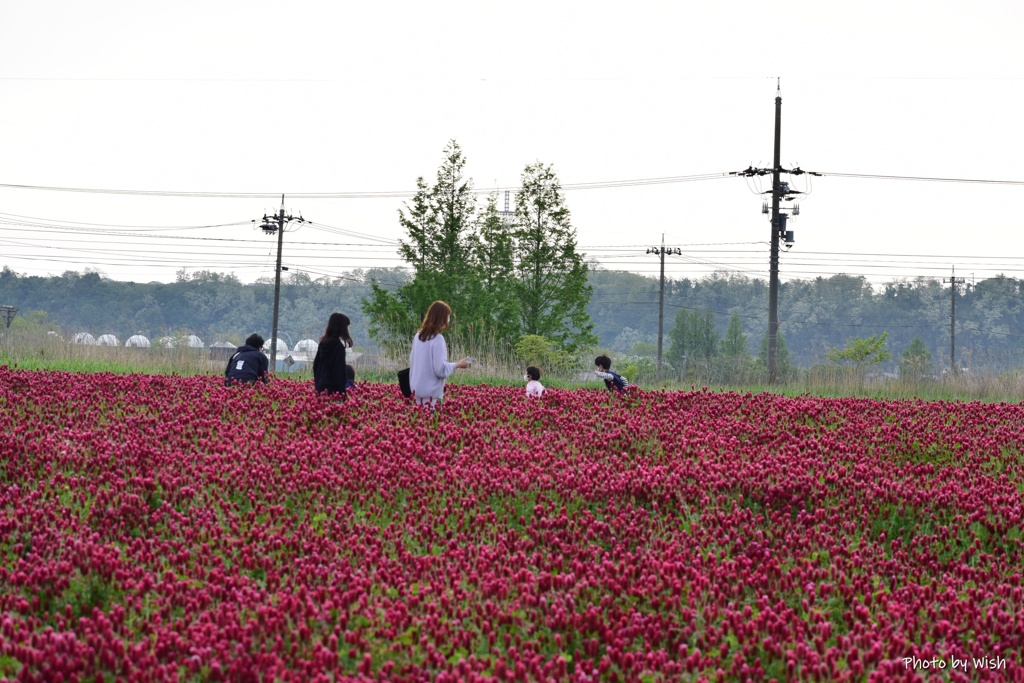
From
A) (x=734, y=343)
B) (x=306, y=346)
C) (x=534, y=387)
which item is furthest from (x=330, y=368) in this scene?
(x=734, y=343)

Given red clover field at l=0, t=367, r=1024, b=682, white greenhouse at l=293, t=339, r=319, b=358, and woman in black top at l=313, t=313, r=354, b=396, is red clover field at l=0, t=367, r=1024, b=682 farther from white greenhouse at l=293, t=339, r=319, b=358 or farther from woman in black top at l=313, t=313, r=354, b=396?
white greenhouse at l=293, t=339, r=319, b=358

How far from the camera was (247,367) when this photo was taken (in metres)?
15.0

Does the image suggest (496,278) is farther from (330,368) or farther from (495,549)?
(495,549)

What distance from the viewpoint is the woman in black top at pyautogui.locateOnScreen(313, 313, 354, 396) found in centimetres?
1250

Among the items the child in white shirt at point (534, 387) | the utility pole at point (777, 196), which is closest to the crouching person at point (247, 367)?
the child in white shirt at point (534, 387)

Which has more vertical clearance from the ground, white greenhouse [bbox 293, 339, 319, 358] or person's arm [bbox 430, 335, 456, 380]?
white greenhouse [bbox 293, 339, 319, 358]

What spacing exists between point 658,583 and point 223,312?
150 meters

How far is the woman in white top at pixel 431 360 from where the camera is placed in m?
11.8

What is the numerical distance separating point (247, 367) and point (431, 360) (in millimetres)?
4408

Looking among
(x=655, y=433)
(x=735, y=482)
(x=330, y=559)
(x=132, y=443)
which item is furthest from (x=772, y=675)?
(x=132, y=443)

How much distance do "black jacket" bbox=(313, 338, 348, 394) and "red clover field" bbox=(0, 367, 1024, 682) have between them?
1197 mm

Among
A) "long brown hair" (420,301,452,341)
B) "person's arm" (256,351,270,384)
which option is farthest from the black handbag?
"person's arm" (256,351,270,384)

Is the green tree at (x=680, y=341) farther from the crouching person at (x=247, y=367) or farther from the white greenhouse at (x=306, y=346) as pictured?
A: the crouching person at (x=247, y=367)

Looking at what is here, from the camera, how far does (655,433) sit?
1098cm
